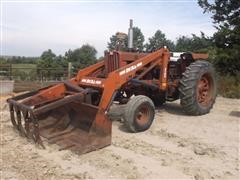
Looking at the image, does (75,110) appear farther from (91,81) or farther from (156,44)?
(156,44)

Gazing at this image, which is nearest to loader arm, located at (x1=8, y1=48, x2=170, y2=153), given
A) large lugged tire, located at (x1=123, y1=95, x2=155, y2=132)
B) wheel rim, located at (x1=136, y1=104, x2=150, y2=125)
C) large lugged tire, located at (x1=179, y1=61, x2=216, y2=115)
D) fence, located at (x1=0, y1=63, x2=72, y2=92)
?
large lugged tire, located at (x1=123, y1=95, x2=155, y2=132)

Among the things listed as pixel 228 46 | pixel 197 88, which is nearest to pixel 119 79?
pixel 197 88

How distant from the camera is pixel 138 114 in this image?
6.41 meters

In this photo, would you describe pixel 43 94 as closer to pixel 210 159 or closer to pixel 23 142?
pixel 23 142

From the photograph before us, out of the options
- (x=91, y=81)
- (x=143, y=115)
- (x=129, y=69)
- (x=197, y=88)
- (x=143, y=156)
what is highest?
(x=129, y=69)

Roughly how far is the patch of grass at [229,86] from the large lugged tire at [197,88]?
343 cm

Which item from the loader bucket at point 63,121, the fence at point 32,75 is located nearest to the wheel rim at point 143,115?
the loader bucket at point 63,121

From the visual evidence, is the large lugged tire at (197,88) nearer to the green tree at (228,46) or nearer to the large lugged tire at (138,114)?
the large lugged tire at (138,114)

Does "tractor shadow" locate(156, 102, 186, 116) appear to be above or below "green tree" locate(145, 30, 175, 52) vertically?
below

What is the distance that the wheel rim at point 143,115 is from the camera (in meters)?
6.44

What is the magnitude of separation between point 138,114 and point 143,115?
0.19 meters

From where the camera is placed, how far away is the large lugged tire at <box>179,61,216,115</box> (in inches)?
295

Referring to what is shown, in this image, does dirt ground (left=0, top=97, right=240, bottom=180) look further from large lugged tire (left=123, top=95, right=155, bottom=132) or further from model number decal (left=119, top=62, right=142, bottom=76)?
model number decal (left=119, top=62, right=142, bottom=76)

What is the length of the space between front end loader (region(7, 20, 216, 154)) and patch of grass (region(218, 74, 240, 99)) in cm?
334
